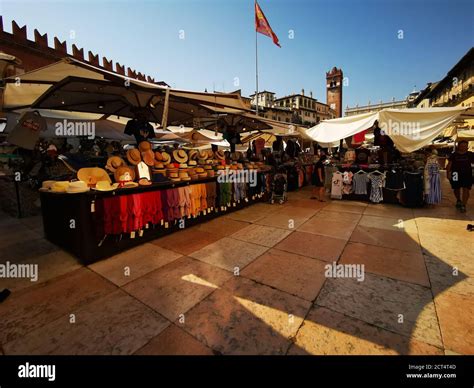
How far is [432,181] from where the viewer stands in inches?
271

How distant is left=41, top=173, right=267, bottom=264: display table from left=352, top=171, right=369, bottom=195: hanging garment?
21.7ft

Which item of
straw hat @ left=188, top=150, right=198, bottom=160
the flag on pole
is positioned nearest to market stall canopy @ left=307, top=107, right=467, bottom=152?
straw hat @ left=188, top=150, right=198, bottom=160

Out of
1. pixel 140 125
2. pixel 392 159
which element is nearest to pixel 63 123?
pixel 140 125

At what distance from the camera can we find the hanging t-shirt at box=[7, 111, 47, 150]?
16.5ft

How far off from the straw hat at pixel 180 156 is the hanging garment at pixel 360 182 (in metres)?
6.58

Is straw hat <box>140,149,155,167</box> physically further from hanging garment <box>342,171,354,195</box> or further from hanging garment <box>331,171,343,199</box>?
hanging garment <box>342,171,354,195</box>

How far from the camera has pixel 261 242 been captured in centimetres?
462

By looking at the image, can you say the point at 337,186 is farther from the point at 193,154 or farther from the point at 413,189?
the point at 193,154

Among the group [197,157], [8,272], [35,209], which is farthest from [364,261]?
[35,209]

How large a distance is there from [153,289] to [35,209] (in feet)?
23.4

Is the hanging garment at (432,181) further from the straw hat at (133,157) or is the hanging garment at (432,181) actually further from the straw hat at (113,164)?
the straw hat at (113,164)

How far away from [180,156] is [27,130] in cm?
363

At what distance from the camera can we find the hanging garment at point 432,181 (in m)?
6.80

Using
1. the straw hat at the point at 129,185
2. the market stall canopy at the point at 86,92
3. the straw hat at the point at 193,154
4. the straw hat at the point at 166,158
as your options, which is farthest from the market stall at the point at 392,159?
the straw hat at the point at 129,185
